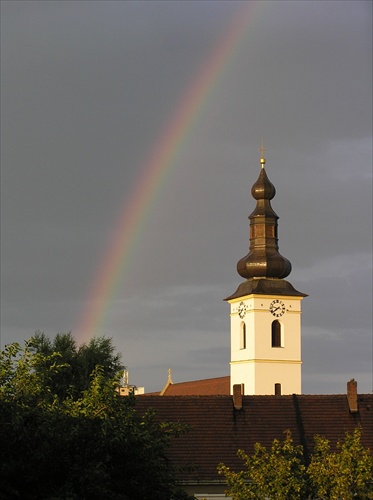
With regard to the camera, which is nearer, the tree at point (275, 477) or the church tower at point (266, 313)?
the tree at point (275, 477)

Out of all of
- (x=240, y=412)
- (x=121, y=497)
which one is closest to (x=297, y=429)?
(x=240, y=412)

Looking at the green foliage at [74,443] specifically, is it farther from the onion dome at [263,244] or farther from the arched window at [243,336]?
the arched window at [243,336]

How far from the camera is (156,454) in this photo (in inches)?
1142

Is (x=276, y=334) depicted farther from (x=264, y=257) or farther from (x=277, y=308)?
(x=264, y=257)

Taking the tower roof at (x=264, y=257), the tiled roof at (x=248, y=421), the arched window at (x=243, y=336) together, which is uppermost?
the tower roof at (x=264, y=257)

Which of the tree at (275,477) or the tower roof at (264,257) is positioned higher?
the tower roof at (264,257)

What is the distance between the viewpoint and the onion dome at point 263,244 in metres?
95.1

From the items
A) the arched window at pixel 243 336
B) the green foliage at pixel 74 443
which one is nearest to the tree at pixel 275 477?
the green foliage at pixel 74 443

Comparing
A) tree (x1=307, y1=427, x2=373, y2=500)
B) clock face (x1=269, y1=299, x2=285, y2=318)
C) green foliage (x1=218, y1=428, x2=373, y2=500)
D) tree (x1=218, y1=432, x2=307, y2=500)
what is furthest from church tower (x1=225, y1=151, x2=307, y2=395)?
tree (x1=307, y1=427, x2=373, y2=500)

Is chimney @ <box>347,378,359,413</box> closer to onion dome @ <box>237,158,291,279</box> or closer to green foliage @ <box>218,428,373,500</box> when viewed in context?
green foliage @ <box>218,428,373,500</box>

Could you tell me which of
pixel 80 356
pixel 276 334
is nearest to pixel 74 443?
pixel 80 356

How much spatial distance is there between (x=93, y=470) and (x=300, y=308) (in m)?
72.6

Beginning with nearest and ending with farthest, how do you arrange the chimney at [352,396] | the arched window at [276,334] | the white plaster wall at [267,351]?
the chimney at [352,396], the white plaster wall at [267,351], the arched window at [276,334]

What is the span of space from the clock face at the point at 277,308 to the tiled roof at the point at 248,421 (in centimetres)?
4166
